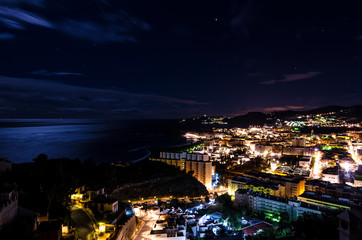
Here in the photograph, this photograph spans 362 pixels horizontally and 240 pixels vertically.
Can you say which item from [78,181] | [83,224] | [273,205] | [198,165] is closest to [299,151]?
[198,165]

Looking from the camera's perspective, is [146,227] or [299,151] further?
[299,151]

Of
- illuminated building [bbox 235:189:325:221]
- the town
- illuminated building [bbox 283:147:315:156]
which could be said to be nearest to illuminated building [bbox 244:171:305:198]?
the town

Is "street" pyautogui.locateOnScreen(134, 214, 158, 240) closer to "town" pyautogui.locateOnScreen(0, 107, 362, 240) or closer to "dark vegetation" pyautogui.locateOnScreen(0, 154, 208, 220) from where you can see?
"town" pyautogui.locateOnScreen(0, 107, 362, 240)

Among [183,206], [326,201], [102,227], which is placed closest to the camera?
[102,227]

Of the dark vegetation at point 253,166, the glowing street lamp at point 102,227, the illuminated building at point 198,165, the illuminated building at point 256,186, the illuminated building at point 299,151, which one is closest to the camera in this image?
the glowing street lamp at point 102,227

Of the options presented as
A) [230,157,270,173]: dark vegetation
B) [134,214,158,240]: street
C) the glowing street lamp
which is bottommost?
[134,214,158,240]: street

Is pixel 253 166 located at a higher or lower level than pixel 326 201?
lower

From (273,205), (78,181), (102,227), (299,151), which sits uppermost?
(78,181)

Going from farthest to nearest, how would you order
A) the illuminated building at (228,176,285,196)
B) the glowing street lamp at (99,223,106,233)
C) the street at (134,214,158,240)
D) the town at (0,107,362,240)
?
the illuminated building at (228,176,285,196), the street at (134,214,158,240), the glowing street lamp at (99,223,106,233), the town at (0,107,362,240)

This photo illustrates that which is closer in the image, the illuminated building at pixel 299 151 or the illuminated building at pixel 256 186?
the illuminated building at pixel 256 186

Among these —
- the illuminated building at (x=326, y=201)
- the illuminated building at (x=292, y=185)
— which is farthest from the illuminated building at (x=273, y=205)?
the illuminated building at (x=292, y=185)

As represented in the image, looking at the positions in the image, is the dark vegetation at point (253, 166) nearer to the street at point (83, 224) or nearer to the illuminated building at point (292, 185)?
the illuminated building at point (292, 185)

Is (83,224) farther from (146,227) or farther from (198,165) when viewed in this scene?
(198,165)

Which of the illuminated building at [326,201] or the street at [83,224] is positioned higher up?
the street at [83,224]
